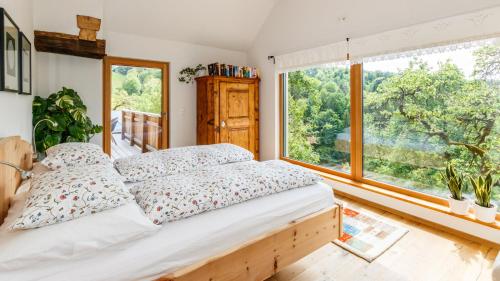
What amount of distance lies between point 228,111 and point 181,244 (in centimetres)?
315

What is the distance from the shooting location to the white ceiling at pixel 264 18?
109 inches

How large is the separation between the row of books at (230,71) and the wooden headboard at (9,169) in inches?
106

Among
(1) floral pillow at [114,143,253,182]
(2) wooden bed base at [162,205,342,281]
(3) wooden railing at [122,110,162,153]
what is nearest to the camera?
(2) wooden bed base at [162,205,342,281]

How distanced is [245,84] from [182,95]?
1072mm

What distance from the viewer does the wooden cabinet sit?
13.5 feet

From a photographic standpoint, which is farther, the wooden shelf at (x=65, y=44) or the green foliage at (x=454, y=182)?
the wooden shelf at (x=65, y=44)

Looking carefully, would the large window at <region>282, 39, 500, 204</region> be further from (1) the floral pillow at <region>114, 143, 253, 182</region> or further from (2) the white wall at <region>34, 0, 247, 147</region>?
(2) the white wall at <region>34, 0, 247, 147</region>

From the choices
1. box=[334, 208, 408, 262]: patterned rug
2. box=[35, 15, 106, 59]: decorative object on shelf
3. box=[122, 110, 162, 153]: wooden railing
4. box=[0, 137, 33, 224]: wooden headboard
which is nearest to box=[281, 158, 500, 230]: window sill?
box=[334, 208, 408, 262]: patterned rug

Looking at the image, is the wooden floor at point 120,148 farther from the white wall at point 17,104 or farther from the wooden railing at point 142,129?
the white wall at point 17,104

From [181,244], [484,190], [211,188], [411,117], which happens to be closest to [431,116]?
[411,117]

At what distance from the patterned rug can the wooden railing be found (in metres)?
3.07

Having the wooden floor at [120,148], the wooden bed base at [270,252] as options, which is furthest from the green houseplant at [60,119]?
the wooden bed base at [270,252]

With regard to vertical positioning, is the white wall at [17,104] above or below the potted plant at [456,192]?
above

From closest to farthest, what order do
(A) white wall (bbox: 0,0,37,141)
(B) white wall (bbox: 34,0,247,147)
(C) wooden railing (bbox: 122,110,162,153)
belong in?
1. (A) white wall (bbox: 0,0,37,141)
2. (B) white wall (bbox: 34,0,247,147)
3. (C) wooden railing (bbox: 122,110,162,153)
